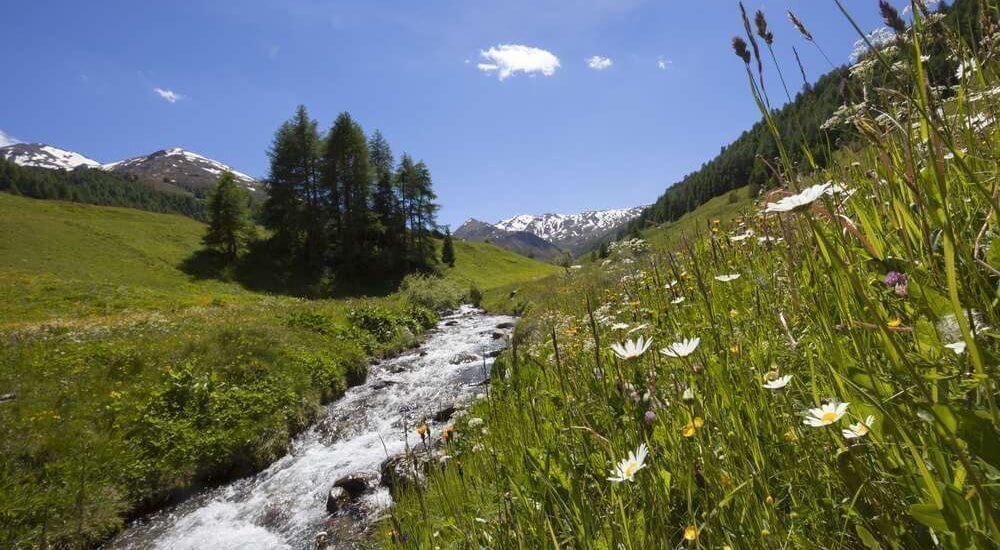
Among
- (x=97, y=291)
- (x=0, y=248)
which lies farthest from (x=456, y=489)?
(x=0, y=248)

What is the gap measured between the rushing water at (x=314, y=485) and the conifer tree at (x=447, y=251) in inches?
1696

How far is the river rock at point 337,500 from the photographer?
6.42m

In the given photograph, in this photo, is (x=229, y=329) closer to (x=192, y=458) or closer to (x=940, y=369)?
(x=192, y=458)

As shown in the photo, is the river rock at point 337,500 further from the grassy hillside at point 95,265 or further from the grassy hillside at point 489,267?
the grassy hillside at point 489,267

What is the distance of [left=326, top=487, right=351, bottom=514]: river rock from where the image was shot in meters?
6.42

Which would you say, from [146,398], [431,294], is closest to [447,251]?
[431,294]

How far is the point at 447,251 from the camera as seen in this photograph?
186 feet

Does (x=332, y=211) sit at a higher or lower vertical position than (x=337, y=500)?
higher

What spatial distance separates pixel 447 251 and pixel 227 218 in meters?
23.5

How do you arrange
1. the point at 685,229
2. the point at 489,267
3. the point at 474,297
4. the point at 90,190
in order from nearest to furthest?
the point at 685,229
the point at 474,297
the point at 489,267
the point at 90,190

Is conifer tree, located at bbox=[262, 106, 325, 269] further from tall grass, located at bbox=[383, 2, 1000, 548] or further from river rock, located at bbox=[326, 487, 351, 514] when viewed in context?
tall grass, located at bbox=[383, 2, 1000, 548]

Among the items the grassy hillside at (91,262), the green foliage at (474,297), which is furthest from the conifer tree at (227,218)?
the green foliage at (474,297)

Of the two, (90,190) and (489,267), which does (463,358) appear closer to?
(489,267)

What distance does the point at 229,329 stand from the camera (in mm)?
13242
